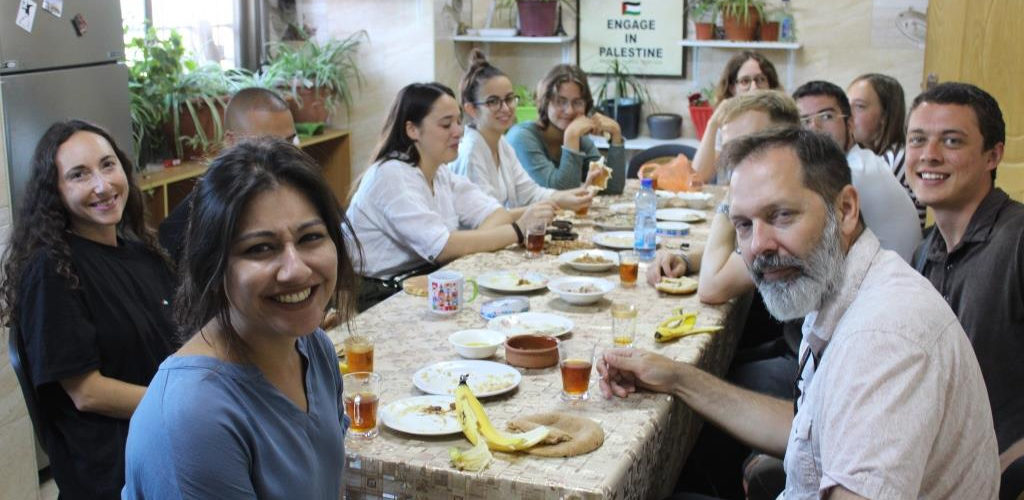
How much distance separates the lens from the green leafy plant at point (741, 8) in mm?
5801

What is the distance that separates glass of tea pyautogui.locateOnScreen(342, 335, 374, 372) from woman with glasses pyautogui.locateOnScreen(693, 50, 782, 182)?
2.84 m

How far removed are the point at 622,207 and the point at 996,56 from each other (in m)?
1.81

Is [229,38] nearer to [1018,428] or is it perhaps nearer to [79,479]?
[79,479]

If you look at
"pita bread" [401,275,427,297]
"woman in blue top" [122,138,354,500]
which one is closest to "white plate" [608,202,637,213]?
"pita bread" [401,275,427,297]

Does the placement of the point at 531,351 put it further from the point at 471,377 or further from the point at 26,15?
the point at 26,15

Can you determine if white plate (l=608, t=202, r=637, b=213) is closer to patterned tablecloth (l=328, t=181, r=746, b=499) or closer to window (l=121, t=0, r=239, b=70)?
patterned tablecloth (l=328, t=181, r=746, b=499)

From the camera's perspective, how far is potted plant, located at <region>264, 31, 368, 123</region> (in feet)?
17.9

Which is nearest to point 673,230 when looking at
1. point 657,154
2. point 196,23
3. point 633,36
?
point 657,154

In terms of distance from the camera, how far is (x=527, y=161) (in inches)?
187

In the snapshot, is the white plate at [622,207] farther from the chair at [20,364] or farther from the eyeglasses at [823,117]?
the chair at [20,364]

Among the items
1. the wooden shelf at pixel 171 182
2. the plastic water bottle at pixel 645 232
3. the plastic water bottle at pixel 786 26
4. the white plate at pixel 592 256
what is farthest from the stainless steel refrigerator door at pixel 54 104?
the plastic water bottle at pixel 786 26

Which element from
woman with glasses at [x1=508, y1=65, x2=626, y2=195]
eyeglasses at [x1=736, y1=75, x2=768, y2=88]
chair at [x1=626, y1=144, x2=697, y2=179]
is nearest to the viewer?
woman with glasses at [x1=508, y1=65, x2=626, y2=195]

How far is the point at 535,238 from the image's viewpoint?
3.41m

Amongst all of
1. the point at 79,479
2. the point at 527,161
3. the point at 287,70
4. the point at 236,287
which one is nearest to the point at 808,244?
the point at 236,287
